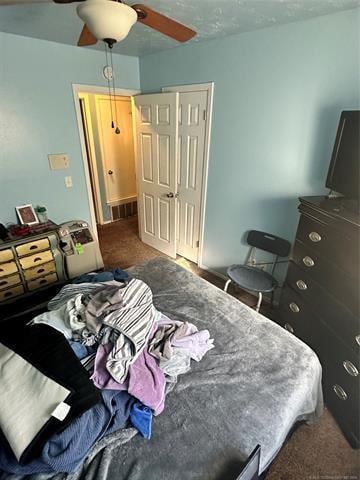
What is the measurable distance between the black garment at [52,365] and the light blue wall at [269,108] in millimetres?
2012

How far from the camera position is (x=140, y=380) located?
1.06 meters

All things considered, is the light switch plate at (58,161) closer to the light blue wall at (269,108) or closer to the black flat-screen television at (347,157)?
the light blue wall at (269,108)

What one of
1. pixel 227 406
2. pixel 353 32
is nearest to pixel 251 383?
pixel 227 406

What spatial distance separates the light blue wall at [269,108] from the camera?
1725 mm

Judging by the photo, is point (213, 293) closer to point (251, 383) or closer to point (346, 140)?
point (251, 383)

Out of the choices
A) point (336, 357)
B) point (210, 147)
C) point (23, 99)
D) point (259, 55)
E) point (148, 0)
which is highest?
point (148, 0)

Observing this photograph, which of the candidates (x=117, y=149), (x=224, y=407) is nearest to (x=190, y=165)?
(x=117, y=149)

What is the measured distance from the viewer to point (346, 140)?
62.6 inches

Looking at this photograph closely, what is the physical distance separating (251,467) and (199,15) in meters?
2.55

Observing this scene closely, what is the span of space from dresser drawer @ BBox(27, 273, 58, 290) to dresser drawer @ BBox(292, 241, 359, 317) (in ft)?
7.88

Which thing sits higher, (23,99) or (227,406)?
(23,99)

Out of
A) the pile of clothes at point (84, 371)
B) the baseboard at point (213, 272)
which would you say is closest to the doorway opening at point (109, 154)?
the baseboard at point (213, 272)

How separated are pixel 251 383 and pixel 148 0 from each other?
2.24 m

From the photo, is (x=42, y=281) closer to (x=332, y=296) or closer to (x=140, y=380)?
(x=140, y=380)
